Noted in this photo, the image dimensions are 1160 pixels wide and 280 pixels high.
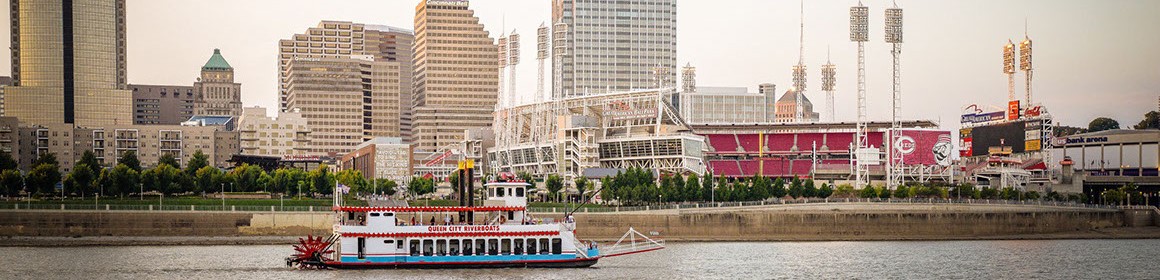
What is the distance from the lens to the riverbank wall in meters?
143

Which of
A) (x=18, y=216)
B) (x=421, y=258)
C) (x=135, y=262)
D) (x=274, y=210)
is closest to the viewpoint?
(x=421, y=258)

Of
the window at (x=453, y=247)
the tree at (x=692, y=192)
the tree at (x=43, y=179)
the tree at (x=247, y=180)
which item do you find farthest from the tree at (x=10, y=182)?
the window at (x=453, y=247)

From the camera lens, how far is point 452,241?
323ft

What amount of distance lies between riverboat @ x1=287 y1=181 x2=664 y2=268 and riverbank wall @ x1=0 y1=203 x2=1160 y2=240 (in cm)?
3493

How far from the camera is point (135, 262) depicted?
111 meters

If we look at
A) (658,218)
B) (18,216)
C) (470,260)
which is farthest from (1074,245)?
(18,216)

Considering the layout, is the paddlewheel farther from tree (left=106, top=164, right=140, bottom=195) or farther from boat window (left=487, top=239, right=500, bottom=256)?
tree (left=106, top=164, right=140, bottom=195)

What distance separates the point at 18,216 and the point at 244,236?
2152cm

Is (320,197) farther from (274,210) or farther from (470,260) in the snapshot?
(470,260)

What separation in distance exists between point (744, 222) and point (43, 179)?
7829cm

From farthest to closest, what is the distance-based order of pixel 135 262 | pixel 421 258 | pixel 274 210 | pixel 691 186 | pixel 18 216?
pixel 691 186 < pixel 274 210 < pixel 18 216 < pixel 135 262 < pixel 421 258

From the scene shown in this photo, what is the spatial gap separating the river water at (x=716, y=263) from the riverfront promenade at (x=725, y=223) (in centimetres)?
971

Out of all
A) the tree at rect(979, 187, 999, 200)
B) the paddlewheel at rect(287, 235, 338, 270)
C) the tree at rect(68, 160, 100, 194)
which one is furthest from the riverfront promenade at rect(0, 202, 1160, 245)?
the paddlewheel at rect(287, 235, 338, 270)

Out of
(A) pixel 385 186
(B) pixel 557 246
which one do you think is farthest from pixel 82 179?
(B) pixel 557 246
